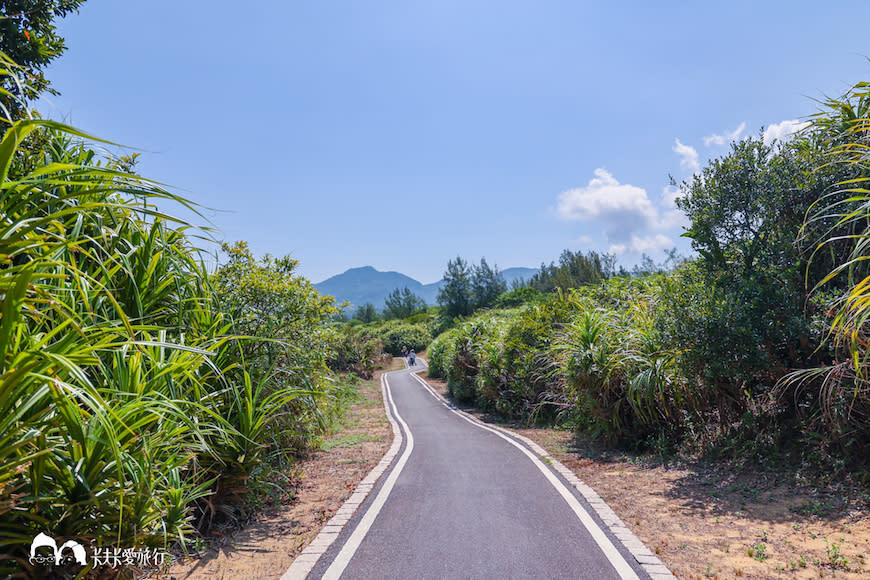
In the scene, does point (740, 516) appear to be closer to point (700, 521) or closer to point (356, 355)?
point (700, 521)

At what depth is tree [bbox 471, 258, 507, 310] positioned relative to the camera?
8506 centimetres

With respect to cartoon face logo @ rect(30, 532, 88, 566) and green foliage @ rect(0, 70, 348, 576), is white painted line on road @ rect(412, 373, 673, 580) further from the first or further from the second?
cartoon face logo @ rect(30, 532, 88, 566)

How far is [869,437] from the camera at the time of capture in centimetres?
530

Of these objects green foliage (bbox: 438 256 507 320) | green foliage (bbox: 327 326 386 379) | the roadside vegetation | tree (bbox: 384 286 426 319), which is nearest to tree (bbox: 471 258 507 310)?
green foliage (bbox: 438 256 507 320)

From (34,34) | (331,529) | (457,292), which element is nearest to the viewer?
(331,529)

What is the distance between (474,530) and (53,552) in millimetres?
3381

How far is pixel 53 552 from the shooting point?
2529mm

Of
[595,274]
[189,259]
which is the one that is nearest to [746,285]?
[189,259]

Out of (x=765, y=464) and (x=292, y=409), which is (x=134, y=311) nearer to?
(x=292, y=409)

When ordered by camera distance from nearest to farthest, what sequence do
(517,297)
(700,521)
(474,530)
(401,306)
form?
(474,530) < (700,521) < (517,297) < (401,306)

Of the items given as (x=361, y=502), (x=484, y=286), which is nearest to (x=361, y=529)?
(x=361, y=502)

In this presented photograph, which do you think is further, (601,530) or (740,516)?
(740,516)

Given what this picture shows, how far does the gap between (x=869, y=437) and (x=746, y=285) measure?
2.19 metres

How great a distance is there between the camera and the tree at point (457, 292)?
82250mm
